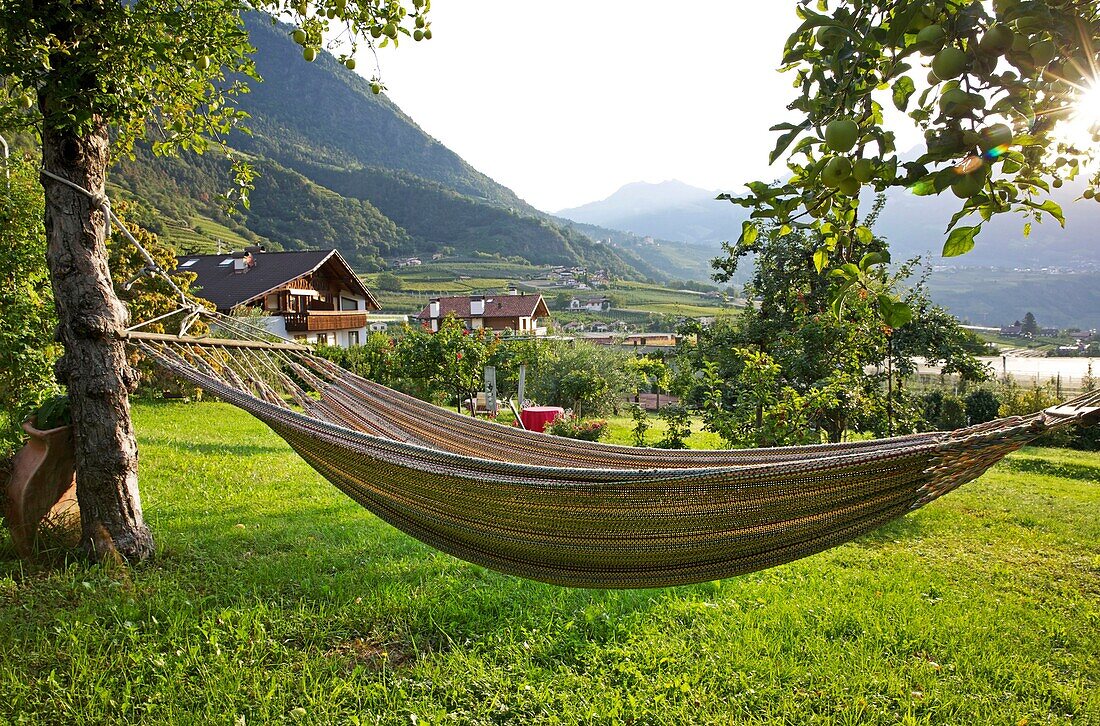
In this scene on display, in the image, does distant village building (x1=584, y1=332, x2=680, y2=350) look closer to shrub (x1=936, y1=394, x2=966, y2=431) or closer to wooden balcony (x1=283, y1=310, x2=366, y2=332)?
shrub (x1=936, y1=394, x2=966, y2=431)

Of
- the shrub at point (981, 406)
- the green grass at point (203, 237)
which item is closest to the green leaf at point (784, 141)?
the shrub at point (981, 406)

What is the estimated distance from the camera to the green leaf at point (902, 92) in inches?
27.1

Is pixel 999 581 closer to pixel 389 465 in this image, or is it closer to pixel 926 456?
pixel 926 456

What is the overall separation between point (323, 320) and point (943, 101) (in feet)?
63.1

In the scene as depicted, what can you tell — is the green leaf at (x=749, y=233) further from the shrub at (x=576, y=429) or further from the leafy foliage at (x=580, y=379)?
the leafy foliage at (x=580, y=379)

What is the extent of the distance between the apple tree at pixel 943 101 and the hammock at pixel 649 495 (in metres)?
0.50

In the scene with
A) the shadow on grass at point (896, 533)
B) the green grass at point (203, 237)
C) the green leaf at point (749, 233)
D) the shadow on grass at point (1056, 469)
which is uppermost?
the green grass at point (203, 237)

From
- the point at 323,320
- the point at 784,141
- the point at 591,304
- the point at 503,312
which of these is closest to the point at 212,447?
the point at 784,141

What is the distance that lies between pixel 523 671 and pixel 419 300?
41.6 metres

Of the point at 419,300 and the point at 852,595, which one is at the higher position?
the point at 419,300

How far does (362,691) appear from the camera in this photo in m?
1.53

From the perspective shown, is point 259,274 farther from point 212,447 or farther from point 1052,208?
point 1052,208

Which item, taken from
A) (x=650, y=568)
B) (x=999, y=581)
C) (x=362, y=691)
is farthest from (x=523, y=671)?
(x=999, y=581)

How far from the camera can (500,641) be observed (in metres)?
1.82
